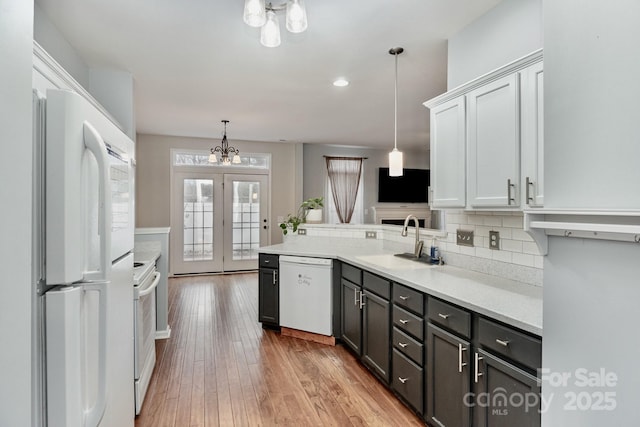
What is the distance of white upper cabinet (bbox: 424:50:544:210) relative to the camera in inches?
68.0

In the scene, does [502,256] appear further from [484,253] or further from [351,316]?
[351,316]

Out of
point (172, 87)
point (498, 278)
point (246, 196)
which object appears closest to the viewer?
point (498, 278)

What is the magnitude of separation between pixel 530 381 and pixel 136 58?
356 cm

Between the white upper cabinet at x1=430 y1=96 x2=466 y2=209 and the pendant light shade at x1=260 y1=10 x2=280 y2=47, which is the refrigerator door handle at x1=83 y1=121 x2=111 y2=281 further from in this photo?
the white upper cabinet at x1=430 y1=96 x2=466 y2=209

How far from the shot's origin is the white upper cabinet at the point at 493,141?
1.73 metres

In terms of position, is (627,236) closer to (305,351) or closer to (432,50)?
(432,50)

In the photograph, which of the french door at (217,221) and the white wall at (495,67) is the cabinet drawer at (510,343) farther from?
the french door at (217,221)

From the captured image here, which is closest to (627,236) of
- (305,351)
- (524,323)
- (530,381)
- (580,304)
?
(580,304)

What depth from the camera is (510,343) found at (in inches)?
56.3

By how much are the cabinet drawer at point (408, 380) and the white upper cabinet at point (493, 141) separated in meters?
1.07

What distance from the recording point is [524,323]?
136 cm

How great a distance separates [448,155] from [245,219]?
5169 mm

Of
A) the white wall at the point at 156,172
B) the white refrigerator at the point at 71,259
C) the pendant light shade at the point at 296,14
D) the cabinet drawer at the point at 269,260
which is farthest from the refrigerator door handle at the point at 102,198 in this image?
the white wall at the point at 156,172

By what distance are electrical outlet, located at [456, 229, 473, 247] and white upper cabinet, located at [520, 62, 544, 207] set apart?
2.31ft
